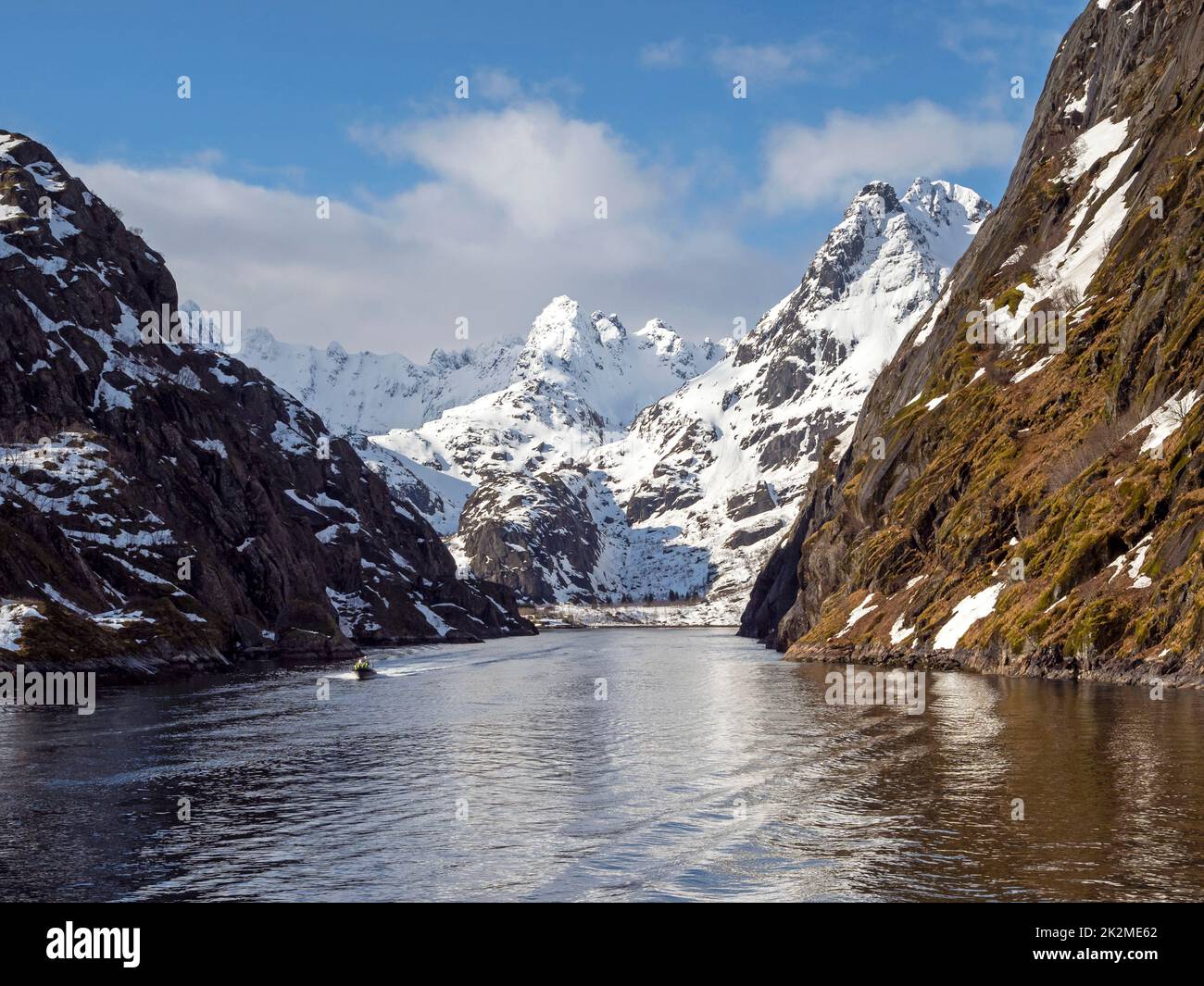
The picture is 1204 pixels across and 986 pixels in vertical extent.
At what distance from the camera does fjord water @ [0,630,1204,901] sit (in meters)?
31.2

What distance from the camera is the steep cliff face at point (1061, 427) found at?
81.1 meters

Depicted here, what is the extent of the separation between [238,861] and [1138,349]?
8565 centimetres

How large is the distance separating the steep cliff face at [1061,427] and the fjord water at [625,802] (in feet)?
32.2

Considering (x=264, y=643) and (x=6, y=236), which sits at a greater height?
(x=6, y=236)

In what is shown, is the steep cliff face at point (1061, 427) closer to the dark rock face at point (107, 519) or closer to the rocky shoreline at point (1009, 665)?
the rocky shoreline at point (1009, 665)

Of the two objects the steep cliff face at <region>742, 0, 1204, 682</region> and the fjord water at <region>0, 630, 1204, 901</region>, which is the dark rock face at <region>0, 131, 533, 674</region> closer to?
the fjord water at <region>0, 630, 1204, 901</region>

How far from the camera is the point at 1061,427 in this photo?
107 metres

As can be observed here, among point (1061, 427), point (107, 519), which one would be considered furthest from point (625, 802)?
point (107, 519)

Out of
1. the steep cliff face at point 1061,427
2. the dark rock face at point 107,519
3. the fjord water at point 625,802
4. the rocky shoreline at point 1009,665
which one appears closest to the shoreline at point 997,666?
the rocky shoreline at point 1009,665

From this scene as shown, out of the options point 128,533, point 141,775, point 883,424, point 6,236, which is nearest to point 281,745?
point 141,775
